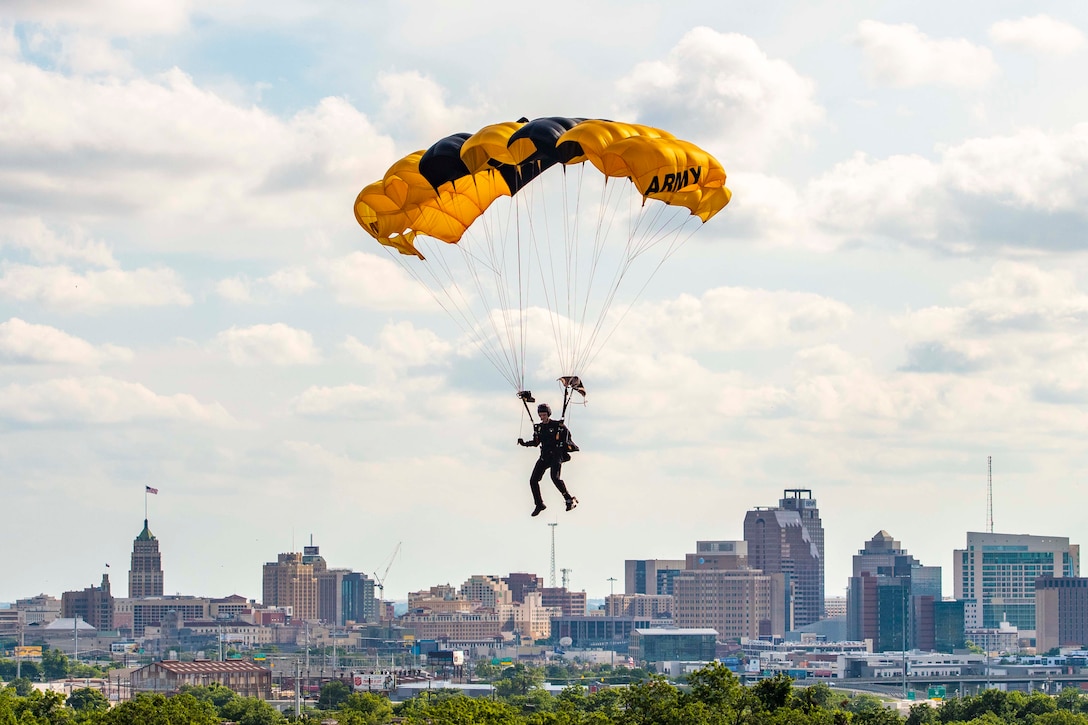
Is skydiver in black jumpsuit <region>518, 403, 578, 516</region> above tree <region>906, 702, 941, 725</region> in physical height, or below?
above

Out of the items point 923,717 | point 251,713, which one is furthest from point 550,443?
point 251,713

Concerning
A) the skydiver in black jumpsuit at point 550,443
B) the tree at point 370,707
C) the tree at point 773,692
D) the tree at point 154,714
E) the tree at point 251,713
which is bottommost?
the tree at point 251,713

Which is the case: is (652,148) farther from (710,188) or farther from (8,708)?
(8,708)

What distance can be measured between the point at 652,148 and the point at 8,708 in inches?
2839

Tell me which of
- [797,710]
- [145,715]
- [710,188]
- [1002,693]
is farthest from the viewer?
[1002,693]

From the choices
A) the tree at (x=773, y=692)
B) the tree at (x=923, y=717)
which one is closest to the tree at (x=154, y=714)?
the tree at (x=773, y=692)

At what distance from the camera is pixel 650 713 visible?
91438mm

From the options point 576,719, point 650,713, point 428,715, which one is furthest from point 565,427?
point 428,715

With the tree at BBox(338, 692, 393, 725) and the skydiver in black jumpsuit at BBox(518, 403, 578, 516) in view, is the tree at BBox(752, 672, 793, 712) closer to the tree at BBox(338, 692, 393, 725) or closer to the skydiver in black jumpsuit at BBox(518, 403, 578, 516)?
the skydiver in black jumpsuit at BBox(518, 403, 578, 516)

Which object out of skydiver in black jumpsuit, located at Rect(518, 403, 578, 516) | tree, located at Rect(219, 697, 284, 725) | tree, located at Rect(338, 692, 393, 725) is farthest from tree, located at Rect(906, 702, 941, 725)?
skydiver in black jumpsuit, located at Rect(518, 403, 578, 516)

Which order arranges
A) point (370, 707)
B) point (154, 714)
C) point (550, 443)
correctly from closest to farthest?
point (550, 443) → point (154, 714) → point (370, 707)

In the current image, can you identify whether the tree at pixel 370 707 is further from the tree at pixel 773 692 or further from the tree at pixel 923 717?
the tree at pixel 773 692

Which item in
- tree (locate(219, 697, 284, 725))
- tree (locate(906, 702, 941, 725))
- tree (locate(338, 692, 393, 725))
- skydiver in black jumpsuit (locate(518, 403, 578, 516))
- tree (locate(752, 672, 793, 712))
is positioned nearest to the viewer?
skydiver in black jumpsuit (locate(518, 403, 578, 516))

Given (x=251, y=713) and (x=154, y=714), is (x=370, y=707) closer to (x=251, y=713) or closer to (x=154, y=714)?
(x=251, y=713)
